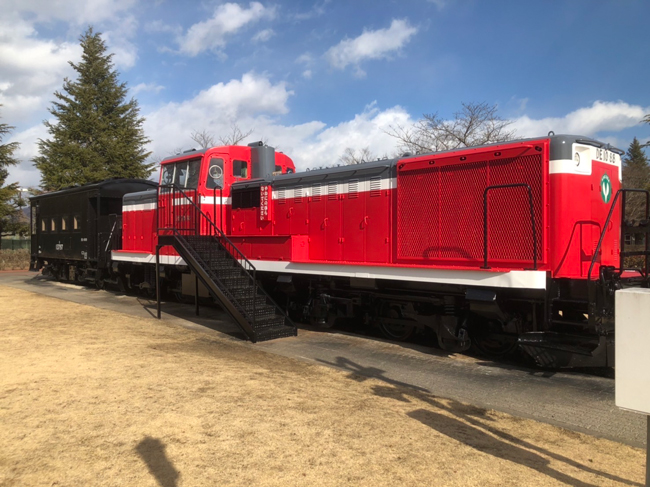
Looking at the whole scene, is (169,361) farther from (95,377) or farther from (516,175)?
(516,175)

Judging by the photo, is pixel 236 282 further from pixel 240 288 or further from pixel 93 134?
pixel 93 134

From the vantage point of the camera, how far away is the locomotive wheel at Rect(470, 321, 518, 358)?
6938 mm

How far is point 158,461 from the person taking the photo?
3.74 metres

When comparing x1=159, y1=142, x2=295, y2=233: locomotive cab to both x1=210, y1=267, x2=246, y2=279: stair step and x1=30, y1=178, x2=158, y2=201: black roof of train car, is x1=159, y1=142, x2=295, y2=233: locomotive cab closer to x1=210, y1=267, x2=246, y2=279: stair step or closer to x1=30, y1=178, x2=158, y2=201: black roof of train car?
x1=210, y1=267, x2=246, y2=279: stair step

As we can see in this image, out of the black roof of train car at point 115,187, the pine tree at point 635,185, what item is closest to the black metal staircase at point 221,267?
the black roof of train car at point 115,187

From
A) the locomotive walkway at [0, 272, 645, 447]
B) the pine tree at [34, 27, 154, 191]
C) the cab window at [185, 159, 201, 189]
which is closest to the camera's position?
the locomotive walkway at [0, 272, 645, 447]

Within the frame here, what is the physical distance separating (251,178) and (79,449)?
7.71 meters

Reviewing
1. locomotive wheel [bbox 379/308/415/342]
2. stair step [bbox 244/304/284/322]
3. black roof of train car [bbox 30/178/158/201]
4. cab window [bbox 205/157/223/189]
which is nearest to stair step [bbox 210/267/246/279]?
stair step [bbox 244/304/284/322]

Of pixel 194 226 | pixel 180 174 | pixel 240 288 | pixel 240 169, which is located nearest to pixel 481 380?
pixel 240 288

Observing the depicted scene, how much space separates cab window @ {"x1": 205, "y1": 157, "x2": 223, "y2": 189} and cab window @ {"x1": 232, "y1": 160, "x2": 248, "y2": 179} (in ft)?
1.00

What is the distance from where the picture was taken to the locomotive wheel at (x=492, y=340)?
6.94 m

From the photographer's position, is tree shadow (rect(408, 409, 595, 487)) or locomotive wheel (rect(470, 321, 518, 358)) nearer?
tree shadow (rect(408, 409, 595, 487))

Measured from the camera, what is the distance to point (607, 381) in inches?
239

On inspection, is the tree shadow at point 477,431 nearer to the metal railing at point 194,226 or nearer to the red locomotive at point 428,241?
the red locomotive at point 428,241
